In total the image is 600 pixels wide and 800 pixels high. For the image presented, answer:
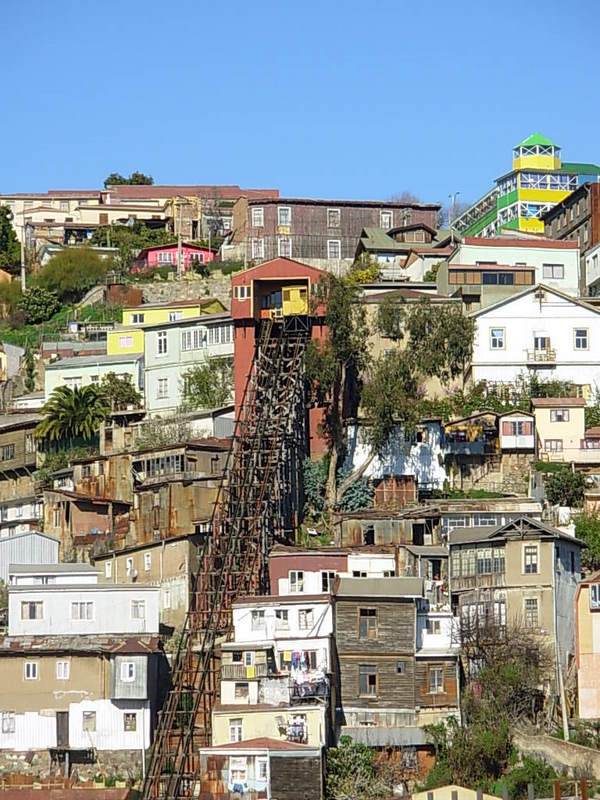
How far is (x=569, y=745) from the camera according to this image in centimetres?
6719

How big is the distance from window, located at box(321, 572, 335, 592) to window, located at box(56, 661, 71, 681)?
10.6 m

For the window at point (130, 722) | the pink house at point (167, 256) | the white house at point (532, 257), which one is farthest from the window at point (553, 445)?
the pink house at point (167, 256)

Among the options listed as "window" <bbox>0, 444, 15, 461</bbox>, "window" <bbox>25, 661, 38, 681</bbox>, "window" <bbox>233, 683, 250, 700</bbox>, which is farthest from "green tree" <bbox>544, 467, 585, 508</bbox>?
"window" <bbox>0, 444, 15, 461</bbox>

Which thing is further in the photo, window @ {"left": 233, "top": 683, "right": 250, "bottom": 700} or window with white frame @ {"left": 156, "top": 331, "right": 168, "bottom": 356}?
window with white frame @ {"left": 156, "top": 331, "right": 168, "bottom": 356}

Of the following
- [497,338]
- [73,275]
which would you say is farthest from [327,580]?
[73,275]

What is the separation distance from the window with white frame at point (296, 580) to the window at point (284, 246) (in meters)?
46.5

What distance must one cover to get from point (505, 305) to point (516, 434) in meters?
10.9

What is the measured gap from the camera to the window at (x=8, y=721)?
7194 cm

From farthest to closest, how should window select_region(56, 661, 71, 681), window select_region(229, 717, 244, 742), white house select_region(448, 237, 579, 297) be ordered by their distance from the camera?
white house select_region(448, 237, 579, 297) → window select_region(56, 661, 71, 681) → window select_region(229, 717, 244, 742)

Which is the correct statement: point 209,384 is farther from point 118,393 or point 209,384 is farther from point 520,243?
point 520,243

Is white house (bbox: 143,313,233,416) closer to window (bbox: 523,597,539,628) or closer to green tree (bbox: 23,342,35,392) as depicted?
green tree (bbox: 23,342,35,392)

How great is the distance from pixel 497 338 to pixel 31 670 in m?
34.0

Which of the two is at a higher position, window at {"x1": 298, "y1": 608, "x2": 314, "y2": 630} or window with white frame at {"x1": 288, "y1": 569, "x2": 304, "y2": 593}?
window with white frame at {"x1": 288, "y1": 569, "x2": 304, "y2": 593}

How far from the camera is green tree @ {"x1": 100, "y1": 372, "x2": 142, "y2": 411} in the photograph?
97.4 metres
